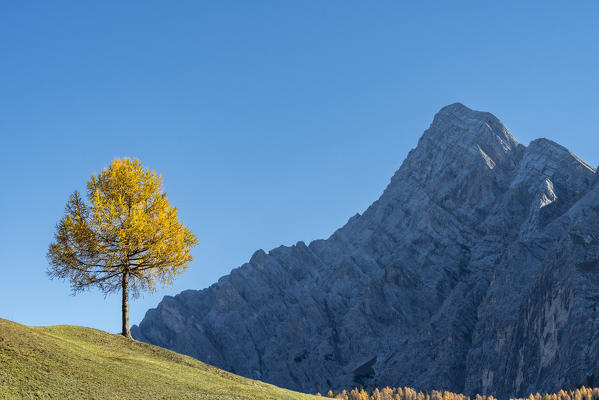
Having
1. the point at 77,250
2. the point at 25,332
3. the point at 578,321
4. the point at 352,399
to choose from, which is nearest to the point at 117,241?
the point at 77,250

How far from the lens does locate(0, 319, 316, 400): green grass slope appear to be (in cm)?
3192

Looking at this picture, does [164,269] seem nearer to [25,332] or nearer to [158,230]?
[158,230]

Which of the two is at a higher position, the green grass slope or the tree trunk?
the tree trunk

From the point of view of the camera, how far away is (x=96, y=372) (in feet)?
118

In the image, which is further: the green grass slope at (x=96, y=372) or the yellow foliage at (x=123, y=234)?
the yellow foliage at (x=123, y=234)

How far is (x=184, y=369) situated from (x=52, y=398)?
597 inches

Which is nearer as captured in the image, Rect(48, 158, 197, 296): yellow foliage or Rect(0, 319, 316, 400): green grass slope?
Rect(0, 319, 316, 400): green grass slope

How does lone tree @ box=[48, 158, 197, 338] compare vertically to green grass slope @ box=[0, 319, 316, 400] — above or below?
above

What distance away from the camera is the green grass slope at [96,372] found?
31922 millimetres

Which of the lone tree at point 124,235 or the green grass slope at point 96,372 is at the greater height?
the lone tree at point 124,235

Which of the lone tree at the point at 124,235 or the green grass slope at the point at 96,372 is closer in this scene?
the green grass slope at the point at 96,372

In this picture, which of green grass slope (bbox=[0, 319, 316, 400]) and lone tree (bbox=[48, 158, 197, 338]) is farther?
lone tree (bbox=[48, 158, 197, 338])

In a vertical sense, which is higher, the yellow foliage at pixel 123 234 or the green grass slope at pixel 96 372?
the yellow foliage at pixel 123 234

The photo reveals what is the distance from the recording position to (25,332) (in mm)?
38562
